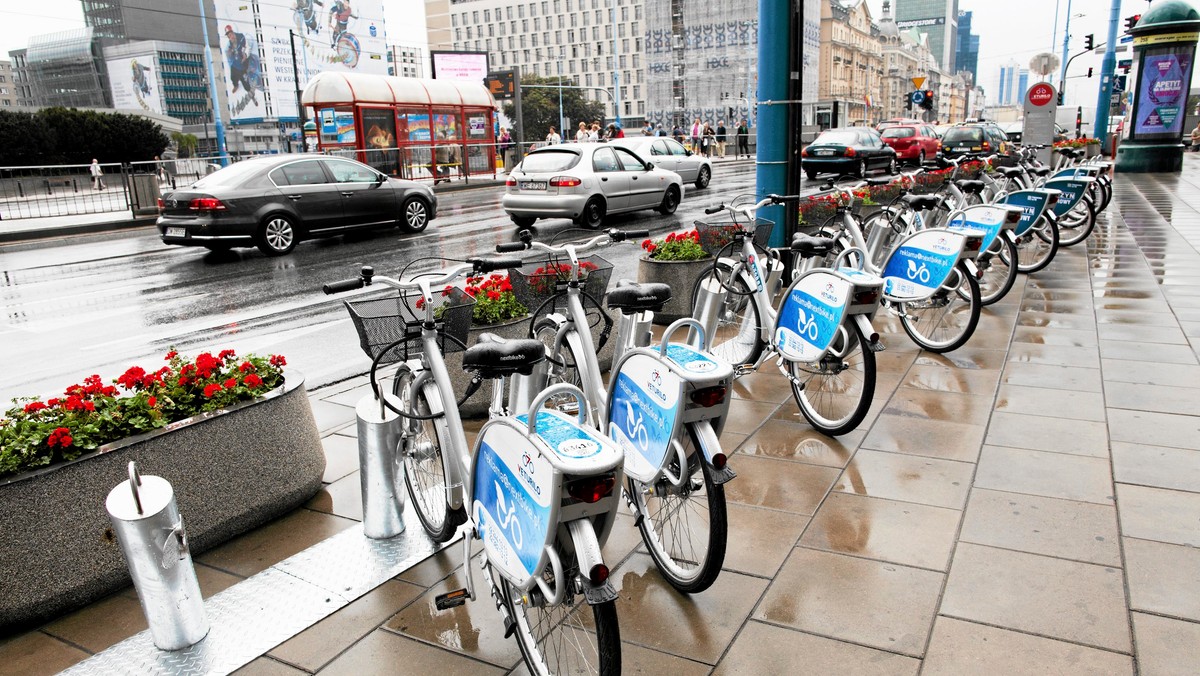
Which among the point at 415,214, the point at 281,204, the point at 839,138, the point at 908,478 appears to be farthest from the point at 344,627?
the point at 839,138

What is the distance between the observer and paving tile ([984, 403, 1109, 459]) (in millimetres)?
4398

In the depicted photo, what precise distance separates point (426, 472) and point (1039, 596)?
2.50 m

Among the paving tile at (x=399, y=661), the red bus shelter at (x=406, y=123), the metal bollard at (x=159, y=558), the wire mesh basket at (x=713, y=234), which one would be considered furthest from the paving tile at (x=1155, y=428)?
the red bus shelter at (x=406, y=123)

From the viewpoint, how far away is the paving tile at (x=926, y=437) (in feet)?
14.5

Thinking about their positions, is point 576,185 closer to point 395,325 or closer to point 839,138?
point 395,325

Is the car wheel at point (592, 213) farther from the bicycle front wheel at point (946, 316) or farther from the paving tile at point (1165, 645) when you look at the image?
the paving tile at point (1165, 645)

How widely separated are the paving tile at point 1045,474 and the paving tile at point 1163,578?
452 millimetres

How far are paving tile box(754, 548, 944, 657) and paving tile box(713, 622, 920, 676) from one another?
0.17ft

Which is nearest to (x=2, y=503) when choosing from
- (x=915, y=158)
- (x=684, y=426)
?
(x=684, y=426)

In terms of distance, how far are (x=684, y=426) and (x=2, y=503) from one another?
250cm

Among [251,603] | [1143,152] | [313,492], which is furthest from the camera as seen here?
[1143,152]

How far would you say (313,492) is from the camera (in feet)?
13.6

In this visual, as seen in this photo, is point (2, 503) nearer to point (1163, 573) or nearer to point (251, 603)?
point (251, 603)

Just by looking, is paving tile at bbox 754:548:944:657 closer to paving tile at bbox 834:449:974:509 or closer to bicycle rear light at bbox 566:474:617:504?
paving tile at bbox 834:449:974:509
